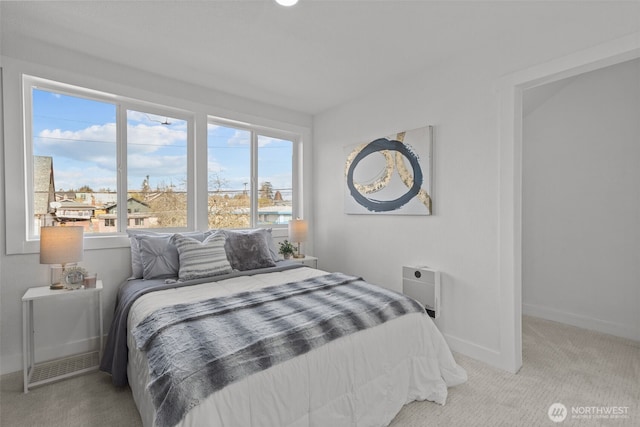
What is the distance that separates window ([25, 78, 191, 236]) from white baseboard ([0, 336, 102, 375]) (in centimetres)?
96

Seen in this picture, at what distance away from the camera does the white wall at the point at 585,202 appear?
2.76m

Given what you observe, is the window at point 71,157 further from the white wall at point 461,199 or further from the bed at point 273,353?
the white wall at point 461,199

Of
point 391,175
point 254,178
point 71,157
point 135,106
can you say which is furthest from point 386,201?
point 71,157

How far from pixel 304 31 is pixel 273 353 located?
2.25 m

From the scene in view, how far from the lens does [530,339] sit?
9.20 feet

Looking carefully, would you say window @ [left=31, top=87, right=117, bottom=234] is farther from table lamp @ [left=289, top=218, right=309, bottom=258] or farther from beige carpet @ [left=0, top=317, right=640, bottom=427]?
table lamp @ [left=289, top=218, right=309, bottom=258]

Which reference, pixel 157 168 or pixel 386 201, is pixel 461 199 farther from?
pixel 157 168

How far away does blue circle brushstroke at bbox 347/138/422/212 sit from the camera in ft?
9.54

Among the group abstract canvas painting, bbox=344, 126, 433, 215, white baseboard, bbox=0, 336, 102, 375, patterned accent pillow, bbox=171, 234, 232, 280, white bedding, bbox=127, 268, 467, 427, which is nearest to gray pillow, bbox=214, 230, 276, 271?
patterned accent pillow, bbox=171, 234, 232, 280

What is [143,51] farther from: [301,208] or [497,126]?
[497,126]

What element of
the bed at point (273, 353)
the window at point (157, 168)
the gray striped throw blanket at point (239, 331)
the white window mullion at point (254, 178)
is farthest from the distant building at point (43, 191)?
the white window mullion at point (254, 178)

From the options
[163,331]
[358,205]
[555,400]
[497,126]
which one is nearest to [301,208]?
[358,205]

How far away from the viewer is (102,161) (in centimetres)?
280

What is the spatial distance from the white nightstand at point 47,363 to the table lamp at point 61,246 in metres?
0.12
